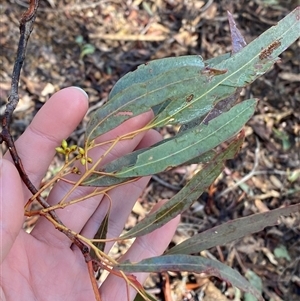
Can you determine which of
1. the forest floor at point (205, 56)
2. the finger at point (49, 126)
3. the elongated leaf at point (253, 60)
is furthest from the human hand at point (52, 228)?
the forest floor at point (205, 56)

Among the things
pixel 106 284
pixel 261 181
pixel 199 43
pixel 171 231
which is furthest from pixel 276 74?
pixel 106 284

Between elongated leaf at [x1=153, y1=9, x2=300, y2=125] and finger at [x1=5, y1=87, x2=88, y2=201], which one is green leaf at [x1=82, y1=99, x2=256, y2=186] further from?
finger at [x1=5, y1=87, x2=88, y2=201]

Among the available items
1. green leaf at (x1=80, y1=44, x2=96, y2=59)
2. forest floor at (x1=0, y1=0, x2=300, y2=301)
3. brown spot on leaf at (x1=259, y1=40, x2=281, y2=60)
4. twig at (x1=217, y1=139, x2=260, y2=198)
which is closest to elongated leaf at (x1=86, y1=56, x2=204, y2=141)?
brown spot on leaf at (x1=259, y1=40, x2=281, y2=60)

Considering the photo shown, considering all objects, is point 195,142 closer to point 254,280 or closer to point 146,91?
point 146,91

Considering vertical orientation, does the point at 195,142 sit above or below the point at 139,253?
above

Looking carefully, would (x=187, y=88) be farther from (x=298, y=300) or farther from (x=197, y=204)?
(x=298, y=300)

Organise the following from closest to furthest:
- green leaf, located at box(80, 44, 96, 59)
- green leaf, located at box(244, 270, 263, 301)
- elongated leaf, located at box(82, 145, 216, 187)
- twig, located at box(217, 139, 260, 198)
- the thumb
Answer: the thumb
elongated leaf, located at box(82, 145, 216, 187)
green leaf, located at box(244, 270, 263, 301)
twig, located at box(217, 139, 260, 198)
green leaf, located at box(80, 44, 96, 59)

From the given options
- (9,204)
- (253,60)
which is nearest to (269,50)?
(253,60)

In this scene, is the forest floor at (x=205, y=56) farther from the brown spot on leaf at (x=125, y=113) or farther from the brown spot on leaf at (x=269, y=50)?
the brown spot on leaf at (x=269, y=50)
